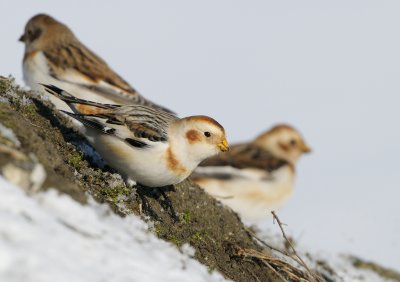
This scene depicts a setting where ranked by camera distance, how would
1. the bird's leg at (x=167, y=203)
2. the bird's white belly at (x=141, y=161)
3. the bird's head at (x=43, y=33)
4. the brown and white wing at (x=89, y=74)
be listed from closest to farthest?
the bird's white belly at (x=141, y=161) → the bird's leg at (x=167, y=203) → the brown and white wing at (x=89, y=74) → the bird's head at (x=43, y=33)

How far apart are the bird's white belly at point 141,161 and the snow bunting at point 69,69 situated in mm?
3246

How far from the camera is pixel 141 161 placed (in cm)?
657

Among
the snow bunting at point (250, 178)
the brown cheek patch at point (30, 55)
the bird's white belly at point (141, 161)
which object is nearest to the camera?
the bird's white belly at point (141, 161)

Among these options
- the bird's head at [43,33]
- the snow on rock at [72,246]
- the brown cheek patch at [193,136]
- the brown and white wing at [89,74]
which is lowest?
the snow on rock at [72,246]

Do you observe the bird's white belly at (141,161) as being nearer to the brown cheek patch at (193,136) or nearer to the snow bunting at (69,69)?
the brown cheek patch at (193,136)

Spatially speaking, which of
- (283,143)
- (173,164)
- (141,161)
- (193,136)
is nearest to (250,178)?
(283,143)

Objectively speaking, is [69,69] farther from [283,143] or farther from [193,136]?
[283,143]

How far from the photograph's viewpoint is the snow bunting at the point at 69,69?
32.8 feet

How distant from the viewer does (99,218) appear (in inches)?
192

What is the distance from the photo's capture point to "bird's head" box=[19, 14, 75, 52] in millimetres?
10977

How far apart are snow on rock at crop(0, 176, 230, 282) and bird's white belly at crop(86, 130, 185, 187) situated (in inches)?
54.0

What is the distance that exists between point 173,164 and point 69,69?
394cm

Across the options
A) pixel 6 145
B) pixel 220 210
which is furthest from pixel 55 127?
pixel 6 145

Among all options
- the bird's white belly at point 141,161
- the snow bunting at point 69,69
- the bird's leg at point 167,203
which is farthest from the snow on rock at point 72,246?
the snow bunting at point 69,69
